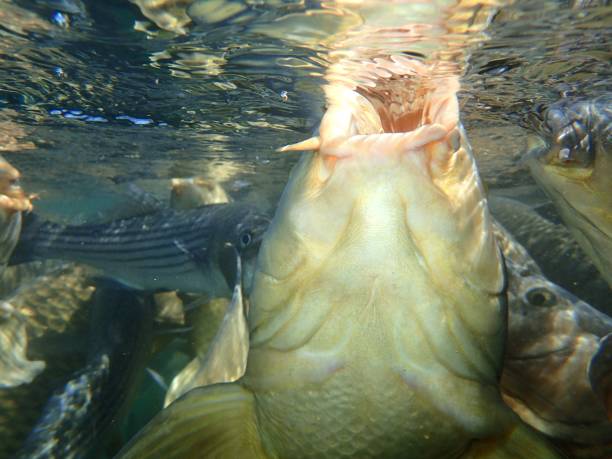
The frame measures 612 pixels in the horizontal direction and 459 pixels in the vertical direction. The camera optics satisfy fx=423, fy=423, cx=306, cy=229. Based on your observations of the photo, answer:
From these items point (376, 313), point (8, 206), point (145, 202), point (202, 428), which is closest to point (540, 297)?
point (376, 313)

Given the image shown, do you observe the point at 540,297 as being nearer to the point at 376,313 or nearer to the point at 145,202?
the point at 376,313

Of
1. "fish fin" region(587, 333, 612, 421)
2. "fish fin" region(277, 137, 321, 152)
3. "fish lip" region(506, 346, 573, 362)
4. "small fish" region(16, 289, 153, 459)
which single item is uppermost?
"fish fin" region(277, 137, 321, 152)

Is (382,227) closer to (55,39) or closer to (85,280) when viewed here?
(55,39)

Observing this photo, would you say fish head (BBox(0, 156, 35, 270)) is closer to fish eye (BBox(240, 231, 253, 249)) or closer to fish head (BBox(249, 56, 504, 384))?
fish eye (BBox(240, 231, 253, 249))

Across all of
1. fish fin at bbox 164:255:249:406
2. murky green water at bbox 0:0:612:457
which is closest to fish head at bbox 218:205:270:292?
fish fin at bbox 164:255:249:406

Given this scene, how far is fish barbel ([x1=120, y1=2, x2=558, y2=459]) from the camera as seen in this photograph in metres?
1.77

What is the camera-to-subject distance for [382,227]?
5.82 feet

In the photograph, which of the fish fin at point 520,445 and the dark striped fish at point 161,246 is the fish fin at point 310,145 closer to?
the fish fin at point 520,445

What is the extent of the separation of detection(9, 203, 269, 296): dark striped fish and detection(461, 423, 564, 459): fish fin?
413 centimetres

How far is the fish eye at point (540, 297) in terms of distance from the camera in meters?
3.58

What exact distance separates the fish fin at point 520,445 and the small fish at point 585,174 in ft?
7.32

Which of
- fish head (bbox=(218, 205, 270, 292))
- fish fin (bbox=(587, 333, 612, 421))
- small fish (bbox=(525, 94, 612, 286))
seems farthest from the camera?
fish head (bbox=(218, 205, 270, 292))

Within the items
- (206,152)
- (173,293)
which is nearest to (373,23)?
(173,293)

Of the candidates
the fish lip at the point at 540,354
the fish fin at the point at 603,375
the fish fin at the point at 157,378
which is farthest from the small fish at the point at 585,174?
the fish fin at the point at 157,378
